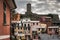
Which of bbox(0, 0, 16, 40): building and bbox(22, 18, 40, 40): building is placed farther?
bbox(22, 18, 40, 40): building

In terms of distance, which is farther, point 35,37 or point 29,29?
point 29,29

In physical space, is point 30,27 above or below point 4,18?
below

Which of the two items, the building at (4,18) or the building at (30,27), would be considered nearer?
the building at (4,18)

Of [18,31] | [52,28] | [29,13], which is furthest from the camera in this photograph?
[29,13]

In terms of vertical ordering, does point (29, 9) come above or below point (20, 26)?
above

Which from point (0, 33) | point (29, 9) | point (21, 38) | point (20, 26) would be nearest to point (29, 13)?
point (29, 9)

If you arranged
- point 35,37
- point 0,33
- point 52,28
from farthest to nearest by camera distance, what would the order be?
point 52,28, point 35,37, point 0,33

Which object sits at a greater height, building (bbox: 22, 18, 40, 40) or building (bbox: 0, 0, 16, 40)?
building (bbox: 0, 0, 16, 40)

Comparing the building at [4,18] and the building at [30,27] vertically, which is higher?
the building at [4,18]

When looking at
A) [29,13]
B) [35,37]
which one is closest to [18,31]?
[35,37]

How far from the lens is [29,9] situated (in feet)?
170

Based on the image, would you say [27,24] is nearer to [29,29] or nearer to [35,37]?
[29,29]

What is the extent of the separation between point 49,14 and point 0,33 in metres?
44.7

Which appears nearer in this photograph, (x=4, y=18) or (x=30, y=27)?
(x=4, y=18)
